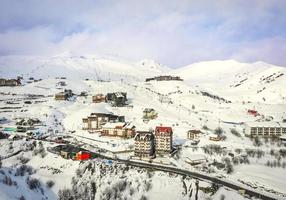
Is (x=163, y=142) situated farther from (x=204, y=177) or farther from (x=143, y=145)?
(x=204, y=177)

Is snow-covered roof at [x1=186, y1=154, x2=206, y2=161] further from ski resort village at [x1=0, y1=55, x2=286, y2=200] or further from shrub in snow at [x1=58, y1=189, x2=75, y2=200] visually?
shrub in snow at [x1=58, y1=189, x2=75, y2=200]

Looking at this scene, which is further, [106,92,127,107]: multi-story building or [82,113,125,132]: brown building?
[106,92,127,107]: multi-story building

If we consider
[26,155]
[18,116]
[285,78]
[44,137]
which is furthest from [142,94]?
[285,78]

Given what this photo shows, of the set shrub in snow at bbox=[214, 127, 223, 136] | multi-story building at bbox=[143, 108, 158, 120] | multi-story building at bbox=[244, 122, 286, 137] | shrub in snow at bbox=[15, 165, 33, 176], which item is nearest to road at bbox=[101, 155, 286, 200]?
shrub in snow at bbox=[15, 165, 33, 176]

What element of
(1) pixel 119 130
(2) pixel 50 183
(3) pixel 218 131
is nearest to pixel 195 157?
(1) pixel 119 130

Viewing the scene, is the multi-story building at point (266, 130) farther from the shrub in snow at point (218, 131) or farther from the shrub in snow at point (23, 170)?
the shrub in snow at point (23, 170)

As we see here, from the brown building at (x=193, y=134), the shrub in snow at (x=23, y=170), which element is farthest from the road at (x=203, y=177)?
the brown building at (x=193, y=134)
